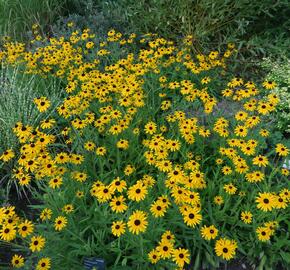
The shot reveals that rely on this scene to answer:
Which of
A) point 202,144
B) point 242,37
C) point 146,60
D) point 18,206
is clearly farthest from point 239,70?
point 18,206

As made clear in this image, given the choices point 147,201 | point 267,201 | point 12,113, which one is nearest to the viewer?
point 267,201

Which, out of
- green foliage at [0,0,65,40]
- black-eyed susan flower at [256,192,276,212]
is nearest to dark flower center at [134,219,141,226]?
black-eyed susan flower at [256,192,276,212]

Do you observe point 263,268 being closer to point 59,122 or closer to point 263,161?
point 263,161

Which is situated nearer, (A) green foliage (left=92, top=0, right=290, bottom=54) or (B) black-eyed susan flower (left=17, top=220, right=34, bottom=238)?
(B) black-eyed susan flower (left=17, top=220, right=34, bottom=238)

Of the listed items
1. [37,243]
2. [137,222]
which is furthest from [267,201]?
[37,243]

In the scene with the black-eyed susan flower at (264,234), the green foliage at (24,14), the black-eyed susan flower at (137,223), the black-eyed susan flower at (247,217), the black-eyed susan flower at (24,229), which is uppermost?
the green foliage at (24,14)

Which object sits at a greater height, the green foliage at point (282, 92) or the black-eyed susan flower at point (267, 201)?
the black-eyed susan flower at point (267, 201)

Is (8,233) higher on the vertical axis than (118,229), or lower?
higher

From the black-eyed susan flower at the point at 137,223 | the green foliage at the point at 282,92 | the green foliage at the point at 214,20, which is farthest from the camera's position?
the green foliage at the point at 214,20

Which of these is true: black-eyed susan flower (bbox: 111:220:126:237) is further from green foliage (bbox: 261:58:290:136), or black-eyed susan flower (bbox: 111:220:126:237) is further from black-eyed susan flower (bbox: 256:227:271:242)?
green foliage (bbox: 261:58:290:136)

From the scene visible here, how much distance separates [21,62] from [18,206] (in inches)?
75.6

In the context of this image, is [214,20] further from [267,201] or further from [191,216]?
[191,216]

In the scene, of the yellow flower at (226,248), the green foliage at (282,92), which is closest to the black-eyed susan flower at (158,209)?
the yellow flower at (226,248)

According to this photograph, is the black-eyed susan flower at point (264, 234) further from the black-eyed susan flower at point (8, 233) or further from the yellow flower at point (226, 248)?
the black-eyed susan flower at point (8, 233)
